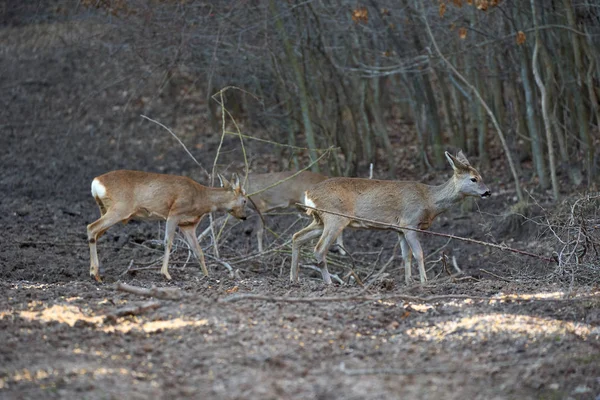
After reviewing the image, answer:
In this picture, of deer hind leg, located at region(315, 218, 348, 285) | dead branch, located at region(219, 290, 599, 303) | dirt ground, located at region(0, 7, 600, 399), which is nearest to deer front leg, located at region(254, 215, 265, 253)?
dirt ground, located at region(0, 7, 600, 399)

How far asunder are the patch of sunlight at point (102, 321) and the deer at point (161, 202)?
10.8 feet

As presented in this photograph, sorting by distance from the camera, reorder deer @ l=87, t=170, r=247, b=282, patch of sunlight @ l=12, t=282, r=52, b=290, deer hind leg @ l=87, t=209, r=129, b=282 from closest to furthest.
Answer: patch of sunlight @ l=12, t=282, r=52, b=290 < deer hind leg @ l=87, t=209, r=129, b=282 < deer @ l=87, t=170, r=247, b=282

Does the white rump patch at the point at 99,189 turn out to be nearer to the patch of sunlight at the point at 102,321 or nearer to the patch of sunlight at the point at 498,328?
the patch of sunlight at the point at 102,321

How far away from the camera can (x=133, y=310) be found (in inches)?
285

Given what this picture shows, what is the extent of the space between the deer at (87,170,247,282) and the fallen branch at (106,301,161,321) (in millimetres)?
3366

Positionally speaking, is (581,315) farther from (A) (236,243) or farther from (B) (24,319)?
(A) (236,243)

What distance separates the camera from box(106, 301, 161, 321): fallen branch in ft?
23.2

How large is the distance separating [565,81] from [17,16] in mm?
11148

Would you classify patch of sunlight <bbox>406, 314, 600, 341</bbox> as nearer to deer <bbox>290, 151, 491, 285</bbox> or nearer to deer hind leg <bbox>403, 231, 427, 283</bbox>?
deer <bbox>290, 151, 491, 285</bbox>

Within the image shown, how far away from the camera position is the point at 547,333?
6941 millimetres

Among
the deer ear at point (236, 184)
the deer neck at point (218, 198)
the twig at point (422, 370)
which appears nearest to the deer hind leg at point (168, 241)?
the deer neck at point (218, 198)

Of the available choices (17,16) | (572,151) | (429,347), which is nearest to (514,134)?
(572,151)

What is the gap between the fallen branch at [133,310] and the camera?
23.2ft

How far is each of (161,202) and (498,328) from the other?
583cm
